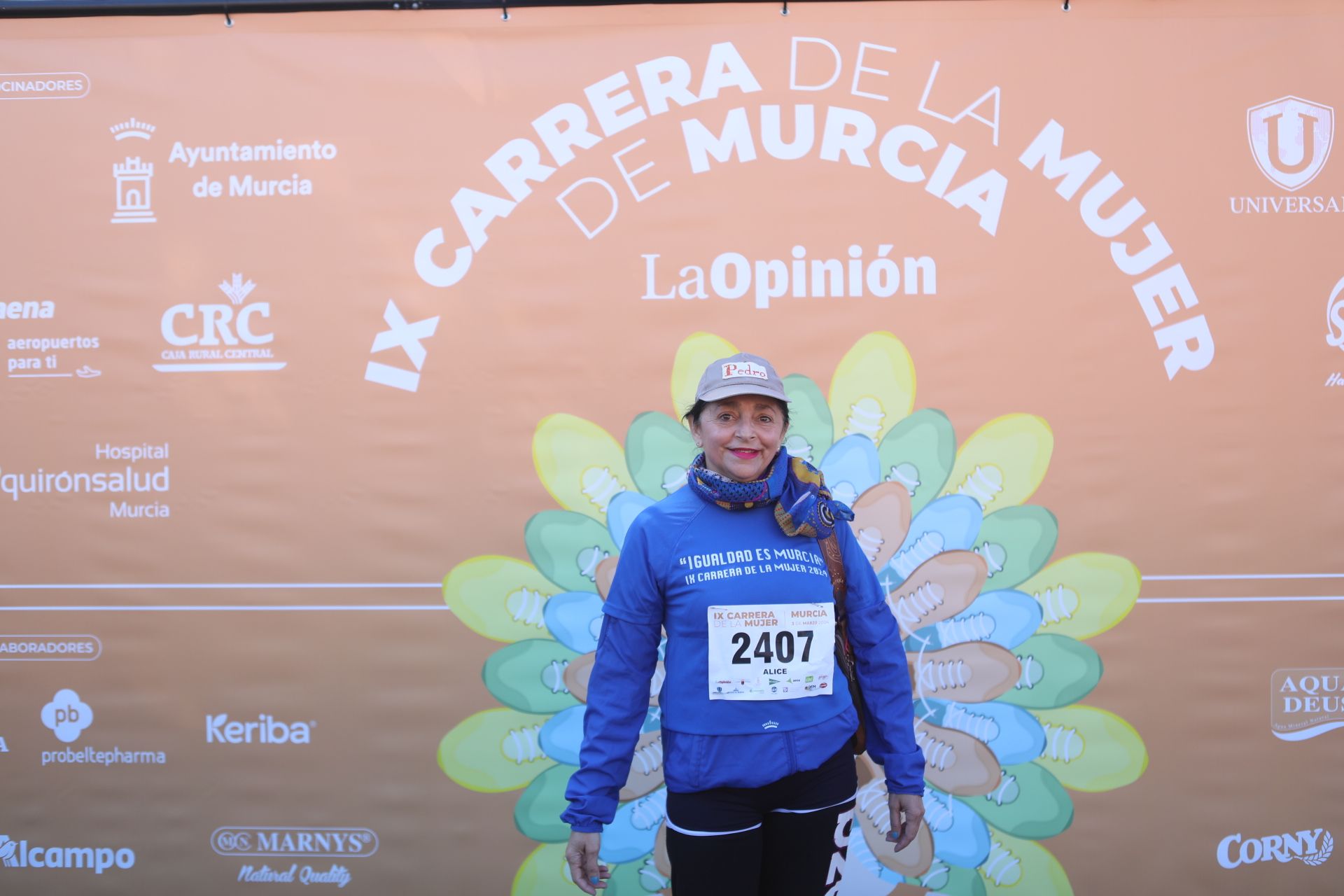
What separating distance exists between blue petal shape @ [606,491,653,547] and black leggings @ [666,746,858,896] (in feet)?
3.57

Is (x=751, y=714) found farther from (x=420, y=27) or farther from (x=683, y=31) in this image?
(x=420, y=27)

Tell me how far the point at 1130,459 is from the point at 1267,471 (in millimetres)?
445

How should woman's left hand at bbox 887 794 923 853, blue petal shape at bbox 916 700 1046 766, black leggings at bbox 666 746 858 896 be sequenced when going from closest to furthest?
black leggings at bbox 666 746 858 896
woman's left hand at bbox 887 794 923 853
blue petal shape at bbox 916 700 1046 766

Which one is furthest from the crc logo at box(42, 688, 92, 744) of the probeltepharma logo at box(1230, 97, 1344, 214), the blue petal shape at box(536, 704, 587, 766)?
the probeltepharma logo at box(1230, 97, 1344, 214)

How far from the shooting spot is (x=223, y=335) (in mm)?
2961

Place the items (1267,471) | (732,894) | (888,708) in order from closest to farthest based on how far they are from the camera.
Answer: (732,894) → (888,708) → (1267,471)

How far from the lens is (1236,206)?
2893 millimetres

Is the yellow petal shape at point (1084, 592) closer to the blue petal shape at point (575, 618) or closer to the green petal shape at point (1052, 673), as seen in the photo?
the green petal shape at point (1052, 673)

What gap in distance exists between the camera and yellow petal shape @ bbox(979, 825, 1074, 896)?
286 cm

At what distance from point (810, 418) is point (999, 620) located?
896 mm

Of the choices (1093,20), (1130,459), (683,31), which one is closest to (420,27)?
(683,31)

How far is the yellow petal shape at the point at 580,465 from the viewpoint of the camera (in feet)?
9.52

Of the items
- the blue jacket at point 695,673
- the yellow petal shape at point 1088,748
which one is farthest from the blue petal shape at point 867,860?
the blue jacket at point 695,673

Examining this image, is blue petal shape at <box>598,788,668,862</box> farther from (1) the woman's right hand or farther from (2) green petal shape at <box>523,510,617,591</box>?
(1) the woman's right hand
